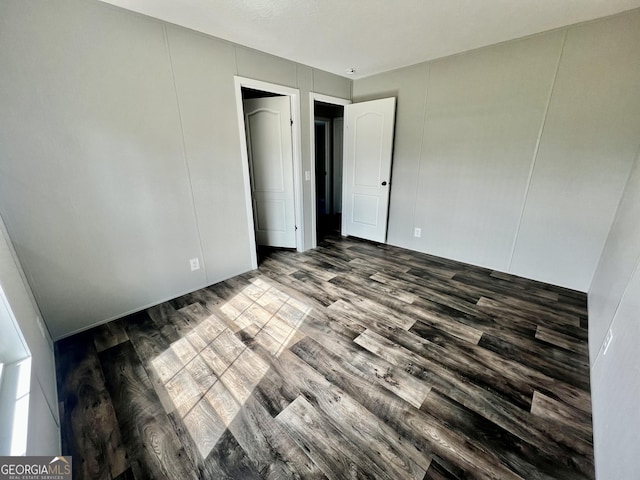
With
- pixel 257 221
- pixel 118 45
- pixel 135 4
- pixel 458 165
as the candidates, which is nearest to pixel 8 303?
pixel 118 45

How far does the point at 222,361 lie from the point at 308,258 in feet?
6.37

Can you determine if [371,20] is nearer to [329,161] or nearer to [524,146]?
[524,146]

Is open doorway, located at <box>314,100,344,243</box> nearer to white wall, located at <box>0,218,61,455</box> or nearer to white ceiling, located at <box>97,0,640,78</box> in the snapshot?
white ceiling, located at <box>97,0,640,78</box>

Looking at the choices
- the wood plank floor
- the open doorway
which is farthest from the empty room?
the open doorway

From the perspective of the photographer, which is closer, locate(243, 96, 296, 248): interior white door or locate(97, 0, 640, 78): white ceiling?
locate(97, 0, 640, 78): white ceiling

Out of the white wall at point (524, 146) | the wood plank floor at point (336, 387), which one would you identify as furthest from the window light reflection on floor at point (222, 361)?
the white wall at point (524, 146)

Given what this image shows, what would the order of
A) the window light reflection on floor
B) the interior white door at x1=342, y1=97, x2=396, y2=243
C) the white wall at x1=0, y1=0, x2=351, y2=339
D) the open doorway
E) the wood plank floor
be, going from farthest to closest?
the open doorway → the interior white door at x1=342, y1=97, x2=396, y2=243 → the white wall at x1=0, y1=0, x2=351, y2=339 → the window light reflection on floor → the wood plank floor

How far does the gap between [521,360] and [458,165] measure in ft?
7.47

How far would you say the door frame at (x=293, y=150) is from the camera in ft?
8.96

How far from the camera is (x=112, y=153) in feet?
6.75

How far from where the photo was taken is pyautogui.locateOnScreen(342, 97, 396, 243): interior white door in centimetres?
368

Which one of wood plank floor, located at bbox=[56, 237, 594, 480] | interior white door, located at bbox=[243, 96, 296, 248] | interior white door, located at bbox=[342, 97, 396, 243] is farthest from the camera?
interior white door, located at bbox=[342, 97, 396, 243]

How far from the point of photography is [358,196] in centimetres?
423

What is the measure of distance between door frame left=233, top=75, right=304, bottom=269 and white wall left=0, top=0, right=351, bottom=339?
7 cm
